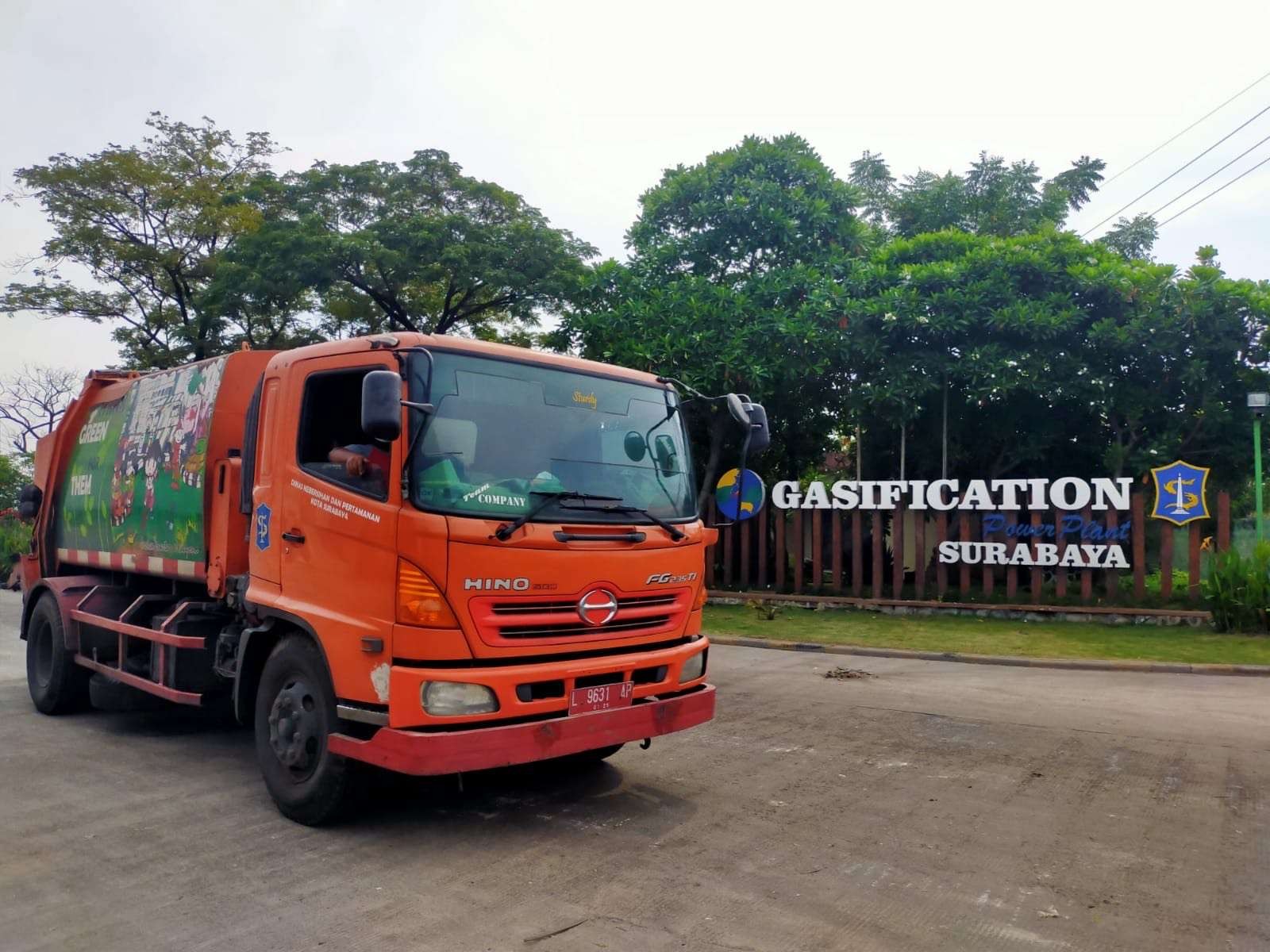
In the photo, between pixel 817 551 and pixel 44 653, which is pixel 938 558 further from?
pixel 44 653

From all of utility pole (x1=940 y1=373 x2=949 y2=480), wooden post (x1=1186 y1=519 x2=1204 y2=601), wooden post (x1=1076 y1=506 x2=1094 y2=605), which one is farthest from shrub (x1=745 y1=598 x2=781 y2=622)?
wooden post (x1=1186 y1=519 x2=1204 y2=601)

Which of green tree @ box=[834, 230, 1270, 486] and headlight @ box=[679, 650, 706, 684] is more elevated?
green tree @ box=[834, 230, 1270, 486]

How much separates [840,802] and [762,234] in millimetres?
14350

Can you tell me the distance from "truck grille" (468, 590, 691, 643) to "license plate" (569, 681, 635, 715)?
0.86 feet

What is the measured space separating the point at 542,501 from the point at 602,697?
1.09 meters

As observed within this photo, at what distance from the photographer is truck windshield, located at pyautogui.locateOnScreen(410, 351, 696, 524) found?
4848 millimetres

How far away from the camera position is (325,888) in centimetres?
438

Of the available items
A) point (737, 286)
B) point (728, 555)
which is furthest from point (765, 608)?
point (737, 286)

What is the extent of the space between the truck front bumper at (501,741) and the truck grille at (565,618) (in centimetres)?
41

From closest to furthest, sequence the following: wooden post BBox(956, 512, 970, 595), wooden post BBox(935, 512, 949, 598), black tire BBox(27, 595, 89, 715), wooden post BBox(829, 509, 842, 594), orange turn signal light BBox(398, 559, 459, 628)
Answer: orange turn signal light BBox(398, 559, 459, 628) → black tire BBox(27, 595, 89, 715) → wooden post BBox(956, 512, 970, 595) → wooden post BBox(935, 512, 949, 598) → wooden post BBox(829, 509, 842, 594)

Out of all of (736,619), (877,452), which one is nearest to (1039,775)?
(736,619)

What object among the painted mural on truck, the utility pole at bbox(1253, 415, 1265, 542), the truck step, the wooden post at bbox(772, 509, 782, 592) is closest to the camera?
the painted mural on truck

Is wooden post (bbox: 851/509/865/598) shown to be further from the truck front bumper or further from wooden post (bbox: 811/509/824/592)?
the truck front bumper

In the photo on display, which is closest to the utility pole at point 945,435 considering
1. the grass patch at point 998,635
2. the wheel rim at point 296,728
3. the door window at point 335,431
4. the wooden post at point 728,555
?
the grass patch at point 998,635
